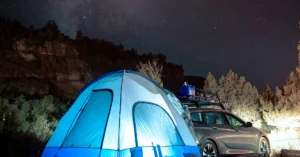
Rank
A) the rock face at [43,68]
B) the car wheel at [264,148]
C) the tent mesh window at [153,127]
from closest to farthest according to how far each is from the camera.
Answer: the tent mesh window at [153,127] < the car wheel at [264,148] < the rock face at [43,68]

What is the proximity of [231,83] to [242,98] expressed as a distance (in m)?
2.32

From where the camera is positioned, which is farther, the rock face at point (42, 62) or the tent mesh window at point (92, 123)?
the rock face at point (42, 62)

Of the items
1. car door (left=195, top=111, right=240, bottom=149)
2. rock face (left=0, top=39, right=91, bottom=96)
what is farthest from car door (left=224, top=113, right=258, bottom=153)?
rock face (left=0, top=39, right=91, bottom=96)

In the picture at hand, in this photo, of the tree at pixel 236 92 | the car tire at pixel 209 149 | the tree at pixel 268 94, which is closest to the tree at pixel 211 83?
the tree at pixel 236 92

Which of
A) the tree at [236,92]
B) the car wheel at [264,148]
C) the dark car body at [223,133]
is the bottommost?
the car wheel at [264,148]

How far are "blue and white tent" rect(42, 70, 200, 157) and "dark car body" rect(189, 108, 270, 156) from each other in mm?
1448

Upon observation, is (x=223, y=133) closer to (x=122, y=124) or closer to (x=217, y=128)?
(x=217, y=128)

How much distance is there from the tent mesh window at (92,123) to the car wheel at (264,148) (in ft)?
20.3

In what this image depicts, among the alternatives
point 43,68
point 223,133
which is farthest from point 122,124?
point 43,68

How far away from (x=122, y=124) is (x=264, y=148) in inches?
252

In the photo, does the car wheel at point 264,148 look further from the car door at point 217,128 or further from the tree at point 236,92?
the tree at point 236,92

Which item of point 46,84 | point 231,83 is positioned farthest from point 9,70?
point 231,83

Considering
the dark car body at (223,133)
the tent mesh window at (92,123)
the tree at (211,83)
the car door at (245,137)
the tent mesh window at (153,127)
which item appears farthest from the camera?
the tree at (211,83)

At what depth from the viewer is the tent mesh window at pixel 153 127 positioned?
7164 mm
